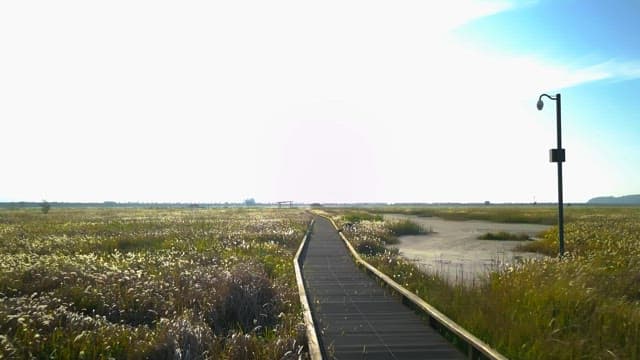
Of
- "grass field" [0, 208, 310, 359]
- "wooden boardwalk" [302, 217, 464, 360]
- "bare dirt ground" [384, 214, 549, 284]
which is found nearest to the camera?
"grass field" [0, 208, 310, 359]

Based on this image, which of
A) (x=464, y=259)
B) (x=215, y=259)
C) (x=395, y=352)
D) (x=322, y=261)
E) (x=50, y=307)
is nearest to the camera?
(x=395, y=352)

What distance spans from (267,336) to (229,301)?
2187mm

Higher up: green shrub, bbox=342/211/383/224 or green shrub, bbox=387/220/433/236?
green shrub, bbox=342/211/383/224

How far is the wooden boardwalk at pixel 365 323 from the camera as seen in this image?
7.26m

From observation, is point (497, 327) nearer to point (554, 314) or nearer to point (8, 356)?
point (554, 314)

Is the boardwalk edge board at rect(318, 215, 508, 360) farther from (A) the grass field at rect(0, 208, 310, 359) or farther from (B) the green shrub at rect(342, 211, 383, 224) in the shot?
(B) the green shrub at rect(342, 211, 383, 224)

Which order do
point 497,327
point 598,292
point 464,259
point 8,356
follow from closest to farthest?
point 8,356 → point 497,327 → point 598,292 → point 464,259

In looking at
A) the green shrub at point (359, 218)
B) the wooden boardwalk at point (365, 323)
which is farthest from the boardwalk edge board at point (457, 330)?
the green shrub at point (359, 218)

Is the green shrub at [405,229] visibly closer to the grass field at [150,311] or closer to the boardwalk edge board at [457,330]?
the grass field at [150,311]

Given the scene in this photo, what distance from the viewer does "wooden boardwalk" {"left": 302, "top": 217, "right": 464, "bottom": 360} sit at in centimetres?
726

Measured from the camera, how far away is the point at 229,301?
10055 millimetres

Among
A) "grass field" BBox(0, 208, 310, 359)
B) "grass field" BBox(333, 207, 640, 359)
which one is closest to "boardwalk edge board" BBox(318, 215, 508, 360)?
"grass field" BBox(333, 207, 640, 359)

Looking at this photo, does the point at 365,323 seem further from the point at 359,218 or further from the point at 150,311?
the point at 359,218

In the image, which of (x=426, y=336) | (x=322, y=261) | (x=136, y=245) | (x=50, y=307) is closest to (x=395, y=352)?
(x=426, y=336)
